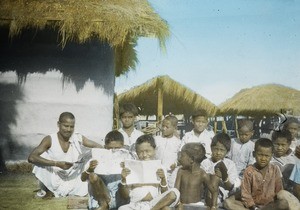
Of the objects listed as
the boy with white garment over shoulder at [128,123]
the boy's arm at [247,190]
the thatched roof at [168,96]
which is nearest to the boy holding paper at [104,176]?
the boy with white garment over shoulder at [128,123]

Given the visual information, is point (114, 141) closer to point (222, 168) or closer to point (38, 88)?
point (222, 168)

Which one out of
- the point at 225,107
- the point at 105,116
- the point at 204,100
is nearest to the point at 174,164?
the point at 105,116

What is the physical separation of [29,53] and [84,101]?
104 cm

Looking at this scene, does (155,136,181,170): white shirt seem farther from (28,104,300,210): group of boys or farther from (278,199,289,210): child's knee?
(278,199,289,210): child's knee

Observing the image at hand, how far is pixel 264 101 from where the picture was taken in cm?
1191

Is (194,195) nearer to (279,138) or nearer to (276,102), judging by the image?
(279,138)

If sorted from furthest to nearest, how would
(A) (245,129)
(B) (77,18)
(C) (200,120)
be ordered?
(B) (77,18) → (C) (200,120) → (A) (245,129)

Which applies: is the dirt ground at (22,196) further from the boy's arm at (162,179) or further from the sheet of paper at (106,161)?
the boy's arm at (162,179)

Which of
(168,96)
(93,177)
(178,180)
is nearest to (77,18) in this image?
(93,177)

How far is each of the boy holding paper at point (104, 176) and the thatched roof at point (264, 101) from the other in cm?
852

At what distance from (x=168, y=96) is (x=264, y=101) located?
3541 millimetres

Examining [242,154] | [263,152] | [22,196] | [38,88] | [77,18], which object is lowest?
[22,196]

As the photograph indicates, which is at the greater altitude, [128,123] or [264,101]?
[264,101]

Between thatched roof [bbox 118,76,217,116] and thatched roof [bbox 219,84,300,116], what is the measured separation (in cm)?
128
